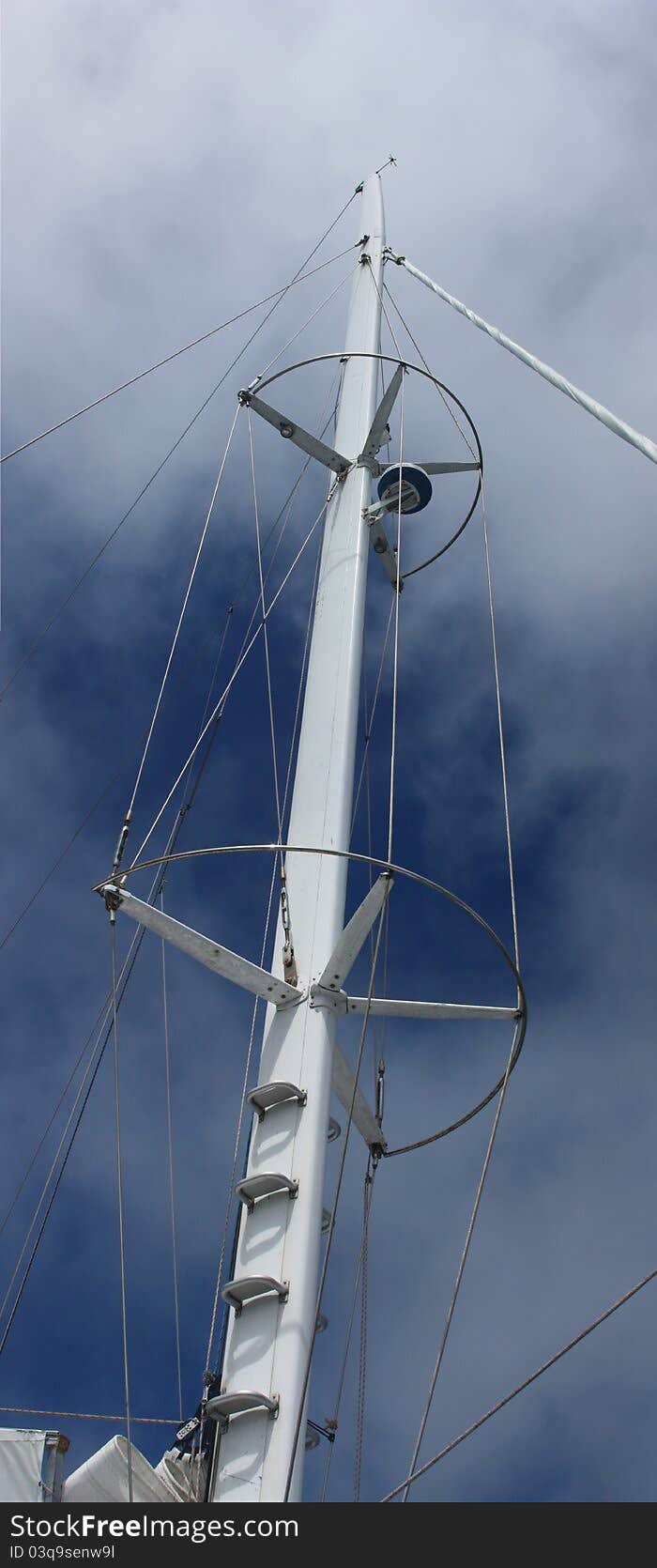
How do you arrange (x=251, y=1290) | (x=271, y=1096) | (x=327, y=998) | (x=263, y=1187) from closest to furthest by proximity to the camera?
(x=251, y=1290) → (x=263, y=1187) → (x=271, y=1096) → (x=327, y=998)

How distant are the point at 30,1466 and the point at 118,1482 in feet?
2.03

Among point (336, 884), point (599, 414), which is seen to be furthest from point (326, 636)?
point (599, 414)

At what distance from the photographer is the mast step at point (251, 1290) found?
8242 mm

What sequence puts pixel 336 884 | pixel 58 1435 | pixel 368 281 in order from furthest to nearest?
1. pixel 368 281
2. pixel 336 884
3. pixel 58 1435

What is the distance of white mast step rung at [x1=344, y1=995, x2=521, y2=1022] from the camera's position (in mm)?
9859

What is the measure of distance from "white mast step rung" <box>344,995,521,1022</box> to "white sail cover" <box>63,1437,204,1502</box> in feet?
11.2

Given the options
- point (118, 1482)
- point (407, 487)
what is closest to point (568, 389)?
point (407, 487)

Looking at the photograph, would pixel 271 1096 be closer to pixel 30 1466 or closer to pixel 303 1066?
pixel 303 1066

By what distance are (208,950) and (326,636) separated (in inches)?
149

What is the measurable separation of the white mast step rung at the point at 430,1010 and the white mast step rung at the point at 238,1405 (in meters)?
2.84

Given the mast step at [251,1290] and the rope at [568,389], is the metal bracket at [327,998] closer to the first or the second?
the mast step at [251,1290]

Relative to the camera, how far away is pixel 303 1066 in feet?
30.5

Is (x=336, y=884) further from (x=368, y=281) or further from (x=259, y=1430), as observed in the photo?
(x=368, y=281)
